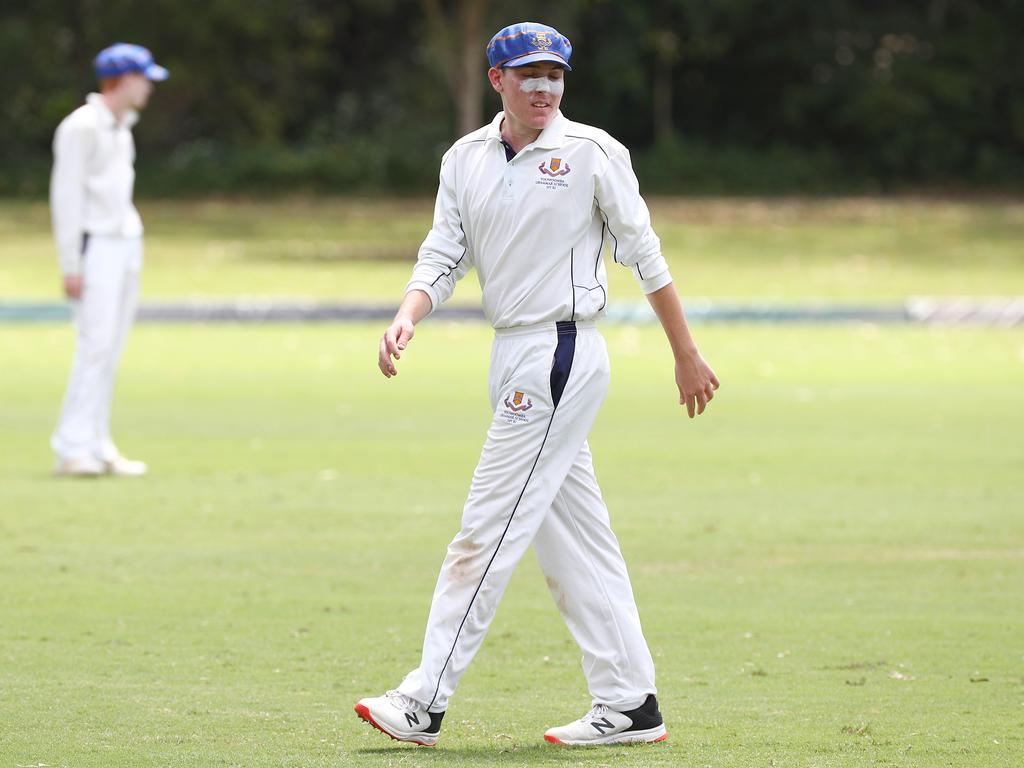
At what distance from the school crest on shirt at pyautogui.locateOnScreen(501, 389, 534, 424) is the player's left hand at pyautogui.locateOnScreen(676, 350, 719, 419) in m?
0.42

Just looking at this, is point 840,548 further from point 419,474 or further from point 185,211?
point 185,211

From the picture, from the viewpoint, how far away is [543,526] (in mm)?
5000

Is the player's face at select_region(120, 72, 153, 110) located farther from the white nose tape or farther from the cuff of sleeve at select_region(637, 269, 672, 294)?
the cuff of sleeve at select_region(637, 269, 672, 294)

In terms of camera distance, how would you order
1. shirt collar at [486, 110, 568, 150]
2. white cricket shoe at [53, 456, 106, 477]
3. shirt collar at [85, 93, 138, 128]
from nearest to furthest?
shirt collar at [486, 110, 568, 150]
white cricket shoe at [53, 456, 106, 477]
shirt collar at [85, 93, 138, 128]

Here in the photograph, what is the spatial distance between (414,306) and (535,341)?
349mm

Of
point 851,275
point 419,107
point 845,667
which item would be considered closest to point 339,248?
point 851,275

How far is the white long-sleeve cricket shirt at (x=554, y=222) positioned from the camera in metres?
4.78

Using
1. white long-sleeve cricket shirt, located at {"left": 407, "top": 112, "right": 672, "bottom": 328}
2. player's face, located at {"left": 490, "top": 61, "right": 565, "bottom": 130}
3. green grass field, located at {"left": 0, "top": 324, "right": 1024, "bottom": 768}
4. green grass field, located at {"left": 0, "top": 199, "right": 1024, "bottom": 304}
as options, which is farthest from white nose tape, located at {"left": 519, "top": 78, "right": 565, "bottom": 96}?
green grass field, located at {"left": 0, "top": 199, "right": 1024, "bottom": 304}

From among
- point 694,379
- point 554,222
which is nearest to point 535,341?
point 554,222

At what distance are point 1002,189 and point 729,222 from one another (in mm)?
10314

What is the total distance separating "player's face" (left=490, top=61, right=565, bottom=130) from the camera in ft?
15.7

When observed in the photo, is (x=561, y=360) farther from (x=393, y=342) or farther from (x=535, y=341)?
(x=393, y=342)

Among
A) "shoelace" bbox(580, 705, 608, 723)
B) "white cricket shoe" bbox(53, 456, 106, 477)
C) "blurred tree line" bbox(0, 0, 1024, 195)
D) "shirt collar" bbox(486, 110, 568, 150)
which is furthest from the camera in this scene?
"blurred tree line" bbox(0, 0, 1024, 195)

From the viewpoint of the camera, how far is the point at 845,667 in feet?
18.9
